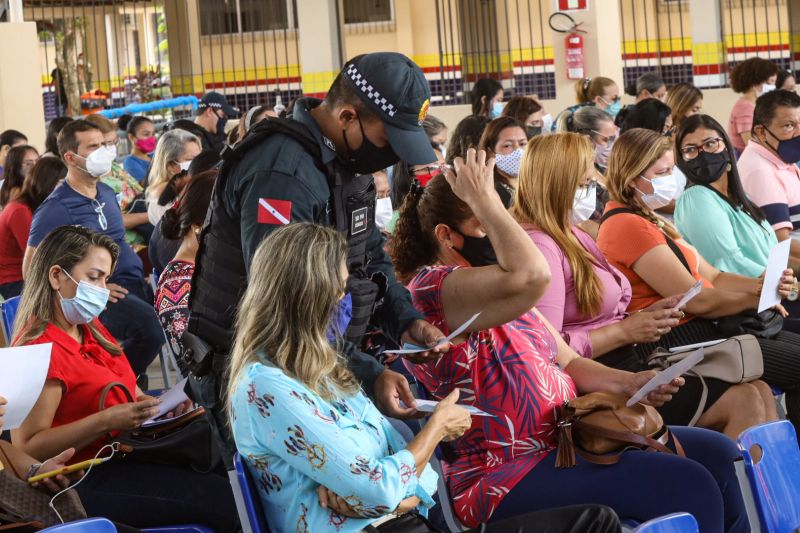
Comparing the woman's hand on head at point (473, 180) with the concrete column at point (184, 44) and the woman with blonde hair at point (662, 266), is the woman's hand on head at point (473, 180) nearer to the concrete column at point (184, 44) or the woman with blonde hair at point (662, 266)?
the woman with blonde hair at point (662, 266)

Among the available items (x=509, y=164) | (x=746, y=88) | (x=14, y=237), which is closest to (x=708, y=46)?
(x=746, y=88)

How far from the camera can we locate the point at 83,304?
350 centimetres

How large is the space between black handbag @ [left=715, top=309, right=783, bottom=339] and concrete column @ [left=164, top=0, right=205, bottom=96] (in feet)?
47.4

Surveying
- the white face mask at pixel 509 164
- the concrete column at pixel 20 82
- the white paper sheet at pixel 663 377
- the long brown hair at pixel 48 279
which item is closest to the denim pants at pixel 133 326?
the long brown hair at pixel 48 279

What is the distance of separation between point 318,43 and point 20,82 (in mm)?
4473

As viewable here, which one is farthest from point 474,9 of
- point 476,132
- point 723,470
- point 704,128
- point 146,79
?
point 723,470

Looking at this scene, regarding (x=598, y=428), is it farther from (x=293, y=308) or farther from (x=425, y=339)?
(x=293, y=308)

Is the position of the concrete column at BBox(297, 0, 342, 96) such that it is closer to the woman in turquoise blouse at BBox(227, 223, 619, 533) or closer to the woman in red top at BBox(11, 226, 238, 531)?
the woman in red top at BBox(11, 226, 238, 531)

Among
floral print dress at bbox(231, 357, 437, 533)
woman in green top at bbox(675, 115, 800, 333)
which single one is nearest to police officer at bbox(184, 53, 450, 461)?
floral print dress at bbox(231, 357, 437, 533)

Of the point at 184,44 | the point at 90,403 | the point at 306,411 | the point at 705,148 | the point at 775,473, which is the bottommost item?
Result: the point at 775,473

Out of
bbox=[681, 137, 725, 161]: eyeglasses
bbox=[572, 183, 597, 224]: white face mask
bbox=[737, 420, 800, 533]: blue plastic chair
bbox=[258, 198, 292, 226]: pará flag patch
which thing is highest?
bbox=[681, 137, 725, 161]: eyeglasses

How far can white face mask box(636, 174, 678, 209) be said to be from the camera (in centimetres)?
426

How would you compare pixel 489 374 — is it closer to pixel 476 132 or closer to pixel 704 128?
pixel 704 128

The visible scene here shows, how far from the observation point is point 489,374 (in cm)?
291
